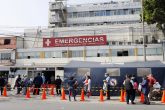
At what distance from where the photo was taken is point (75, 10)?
89.9 meters

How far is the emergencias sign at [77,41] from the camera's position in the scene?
211 ft

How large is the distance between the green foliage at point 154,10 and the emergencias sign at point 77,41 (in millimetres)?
17774

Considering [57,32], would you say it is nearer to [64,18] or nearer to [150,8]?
[64,18]

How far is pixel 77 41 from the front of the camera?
65562 millimetres

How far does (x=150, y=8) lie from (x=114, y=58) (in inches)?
716

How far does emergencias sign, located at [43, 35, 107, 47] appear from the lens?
64.4 m

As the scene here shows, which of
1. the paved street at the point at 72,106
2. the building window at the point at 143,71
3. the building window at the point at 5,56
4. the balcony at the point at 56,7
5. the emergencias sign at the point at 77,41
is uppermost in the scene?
the balcony at the point at 56,7

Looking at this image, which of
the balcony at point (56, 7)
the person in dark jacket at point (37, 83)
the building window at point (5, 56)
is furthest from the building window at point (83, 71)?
the balcony at point (56, 7)

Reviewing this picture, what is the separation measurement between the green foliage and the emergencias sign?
17.8 metres

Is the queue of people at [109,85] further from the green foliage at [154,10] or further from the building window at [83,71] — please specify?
the green foliage at [154,10]

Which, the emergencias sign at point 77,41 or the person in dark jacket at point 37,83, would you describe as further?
the emergencias sign at point 77,41

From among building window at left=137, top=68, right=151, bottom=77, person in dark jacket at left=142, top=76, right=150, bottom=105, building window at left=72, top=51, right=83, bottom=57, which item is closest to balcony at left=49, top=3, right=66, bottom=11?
building window at left=72, top=51, right=83, bottom=57

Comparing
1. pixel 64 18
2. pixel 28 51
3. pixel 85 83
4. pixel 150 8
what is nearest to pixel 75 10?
pixel 64 18

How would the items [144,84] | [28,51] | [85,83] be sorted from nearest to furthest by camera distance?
[144,84] < [85,83] < [28,51]
